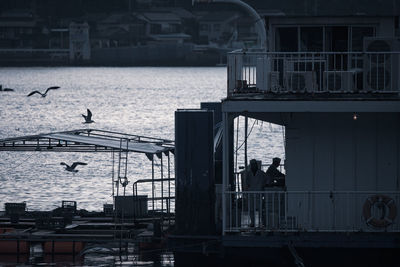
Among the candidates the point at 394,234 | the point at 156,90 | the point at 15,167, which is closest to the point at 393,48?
the point at 394,234

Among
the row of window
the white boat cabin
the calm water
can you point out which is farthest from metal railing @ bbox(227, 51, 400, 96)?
the calm water

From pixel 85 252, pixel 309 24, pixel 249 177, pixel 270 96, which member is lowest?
pixel 85 252

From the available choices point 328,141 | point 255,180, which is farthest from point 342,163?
point 255,180

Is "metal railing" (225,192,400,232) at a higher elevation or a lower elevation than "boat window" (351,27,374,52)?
lower

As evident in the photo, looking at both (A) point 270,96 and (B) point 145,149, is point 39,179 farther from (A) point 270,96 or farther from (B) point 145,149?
(A) point 270,96

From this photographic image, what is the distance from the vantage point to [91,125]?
82000 mm

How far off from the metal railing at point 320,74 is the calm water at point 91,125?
1375 centimetres

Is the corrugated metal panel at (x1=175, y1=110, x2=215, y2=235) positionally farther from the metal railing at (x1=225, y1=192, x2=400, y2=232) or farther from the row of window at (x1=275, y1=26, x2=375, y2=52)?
the row of window at (x1=275, y1=26, x2=375, y2=52)

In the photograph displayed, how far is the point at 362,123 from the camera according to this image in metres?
21.4

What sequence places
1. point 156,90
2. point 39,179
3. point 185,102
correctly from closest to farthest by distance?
1. point 39,179
2. point 185,102
3. point 156,90

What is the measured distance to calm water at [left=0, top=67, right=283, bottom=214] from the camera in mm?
45219

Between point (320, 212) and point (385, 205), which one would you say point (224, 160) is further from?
point (385, 205)

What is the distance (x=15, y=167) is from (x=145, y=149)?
29806mm

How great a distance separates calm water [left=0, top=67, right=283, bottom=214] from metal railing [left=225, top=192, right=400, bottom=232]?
571 inches
